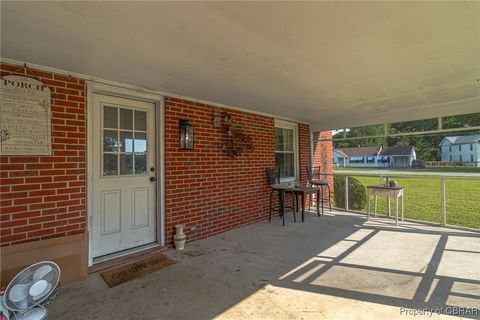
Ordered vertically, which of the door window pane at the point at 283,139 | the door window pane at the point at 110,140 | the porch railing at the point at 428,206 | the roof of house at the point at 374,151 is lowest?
the porch railing at the point at 428,206

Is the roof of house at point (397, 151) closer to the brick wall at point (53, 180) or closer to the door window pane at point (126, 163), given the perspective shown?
the door window pane at point (126, 163)

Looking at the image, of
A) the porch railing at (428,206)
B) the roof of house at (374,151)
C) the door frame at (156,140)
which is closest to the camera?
the door frame at (156,140)

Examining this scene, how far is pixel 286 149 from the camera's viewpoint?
5633 mm

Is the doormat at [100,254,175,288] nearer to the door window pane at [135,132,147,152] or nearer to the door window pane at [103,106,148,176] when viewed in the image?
the door window pane at [103,106,148,176]

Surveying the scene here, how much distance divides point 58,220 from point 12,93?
1.30 meters

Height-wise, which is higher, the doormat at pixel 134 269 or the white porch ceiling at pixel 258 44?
the white porch ceiling at pixel 258 44

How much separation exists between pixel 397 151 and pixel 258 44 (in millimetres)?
27607

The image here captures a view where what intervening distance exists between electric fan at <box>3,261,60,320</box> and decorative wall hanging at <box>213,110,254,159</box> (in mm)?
2767

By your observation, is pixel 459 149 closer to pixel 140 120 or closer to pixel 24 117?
pixel 140 120

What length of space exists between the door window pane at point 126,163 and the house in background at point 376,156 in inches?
873

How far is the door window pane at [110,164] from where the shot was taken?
291 cm

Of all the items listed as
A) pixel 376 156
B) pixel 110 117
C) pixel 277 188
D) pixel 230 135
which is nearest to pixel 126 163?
pixel 110 117

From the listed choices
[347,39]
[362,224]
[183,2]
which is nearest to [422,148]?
[362,224]

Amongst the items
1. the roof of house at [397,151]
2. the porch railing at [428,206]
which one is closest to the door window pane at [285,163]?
the porch railing at [428,206]
